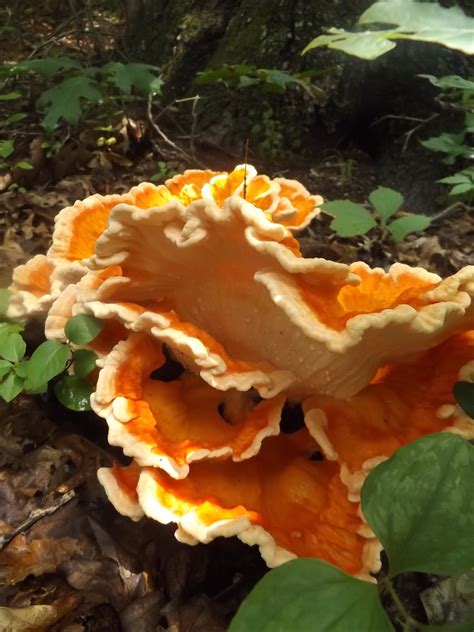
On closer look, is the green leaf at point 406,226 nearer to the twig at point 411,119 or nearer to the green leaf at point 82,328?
the twig at point 411,119

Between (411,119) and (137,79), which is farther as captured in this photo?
(411,119)

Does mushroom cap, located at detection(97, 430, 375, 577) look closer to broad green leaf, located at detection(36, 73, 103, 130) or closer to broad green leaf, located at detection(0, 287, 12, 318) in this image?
broad green leaf, located at detection(0, 287, 12, 318)

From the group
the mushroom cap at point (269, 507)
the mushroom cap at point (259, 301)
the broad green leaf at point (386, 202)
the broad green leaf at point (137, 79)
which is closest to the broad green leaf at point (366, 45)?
the mushroom cap at point (259, 301)

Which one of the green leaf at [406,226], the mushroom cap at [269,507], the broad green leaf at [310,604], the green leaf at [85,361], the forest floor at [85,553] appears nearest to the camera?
the broad green leaf at [310,604]

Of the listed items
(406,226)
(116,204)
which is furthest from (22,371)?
(406,226)

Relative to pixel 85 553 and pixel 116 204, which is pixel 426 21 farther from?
pixel 85 553

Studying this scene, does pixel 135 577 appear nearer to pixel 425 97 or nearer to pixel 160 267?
pixel 160 267
